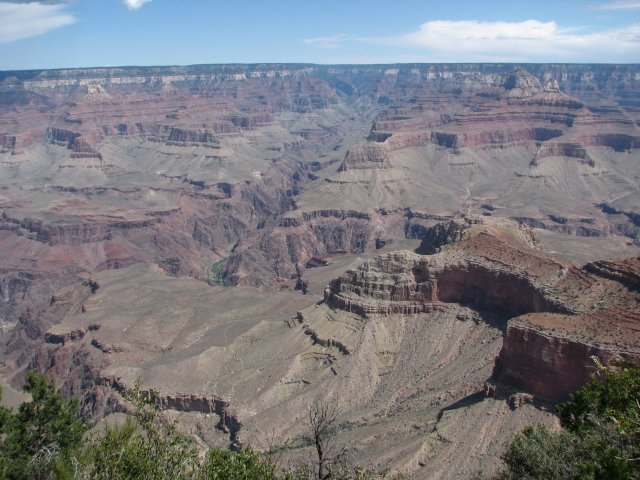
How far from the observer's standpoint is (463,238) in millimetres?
83125

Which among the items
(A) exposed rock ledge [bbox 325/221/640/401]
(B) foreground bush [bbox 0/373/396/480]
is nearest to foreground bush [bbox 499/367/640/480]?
(A) exposed rock ledge [bbox 325/221/640/401]

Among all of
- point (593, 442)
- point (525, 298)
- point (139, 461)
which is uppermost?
point (139, 461)

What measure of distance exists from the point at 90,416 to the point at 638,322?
66.3 m

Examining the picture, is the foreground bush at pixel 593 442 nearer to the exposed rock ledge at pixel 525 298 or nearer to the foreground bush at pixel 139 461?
the exposed rock ledge at pixel 525 298

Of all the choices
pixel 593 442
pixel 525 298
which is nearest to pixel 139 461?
pixel 593 442

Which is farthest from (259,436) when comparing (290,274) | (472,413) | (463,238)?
(290,274)

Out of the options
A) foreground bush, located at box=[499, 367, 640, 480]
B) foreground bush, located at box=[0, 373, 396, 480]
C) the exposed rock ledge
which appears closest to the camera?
foreground bush, located at box=[0, 373, 396, 480]

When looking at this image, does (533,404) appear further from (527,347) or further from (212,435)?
(212,435)

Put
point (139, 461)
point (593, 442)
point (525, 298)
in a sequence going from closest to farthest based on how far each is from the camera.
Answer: point (139, 461) → point (593, 442) → point (525, 298)

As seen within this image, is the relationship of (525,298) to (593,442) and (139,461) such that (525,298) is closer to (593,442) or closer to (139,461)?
(593,442)

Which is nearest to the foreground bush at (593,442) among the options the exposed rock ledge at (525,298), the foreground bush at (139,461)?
the exposed rock ledge at (525,298)

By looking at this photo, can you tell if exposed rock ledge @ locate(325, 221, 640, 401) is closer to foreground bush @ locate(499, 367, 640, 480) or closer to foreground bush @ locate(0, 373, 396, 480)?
foreground bush @ locate(499, 367, 640, 480)

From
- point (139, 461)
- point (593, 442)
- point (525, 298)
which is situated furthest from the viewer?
point (525, 298)

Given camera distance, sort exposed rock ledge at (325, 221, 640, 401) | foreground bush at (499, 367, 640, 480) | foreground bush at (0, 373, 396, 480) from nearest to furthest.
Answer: foreground bush at (0, 373, 396, 480) < foreground bush at (499, 367, 640, 480) < exposed rock ledge at (325, 221, 640, 401)
